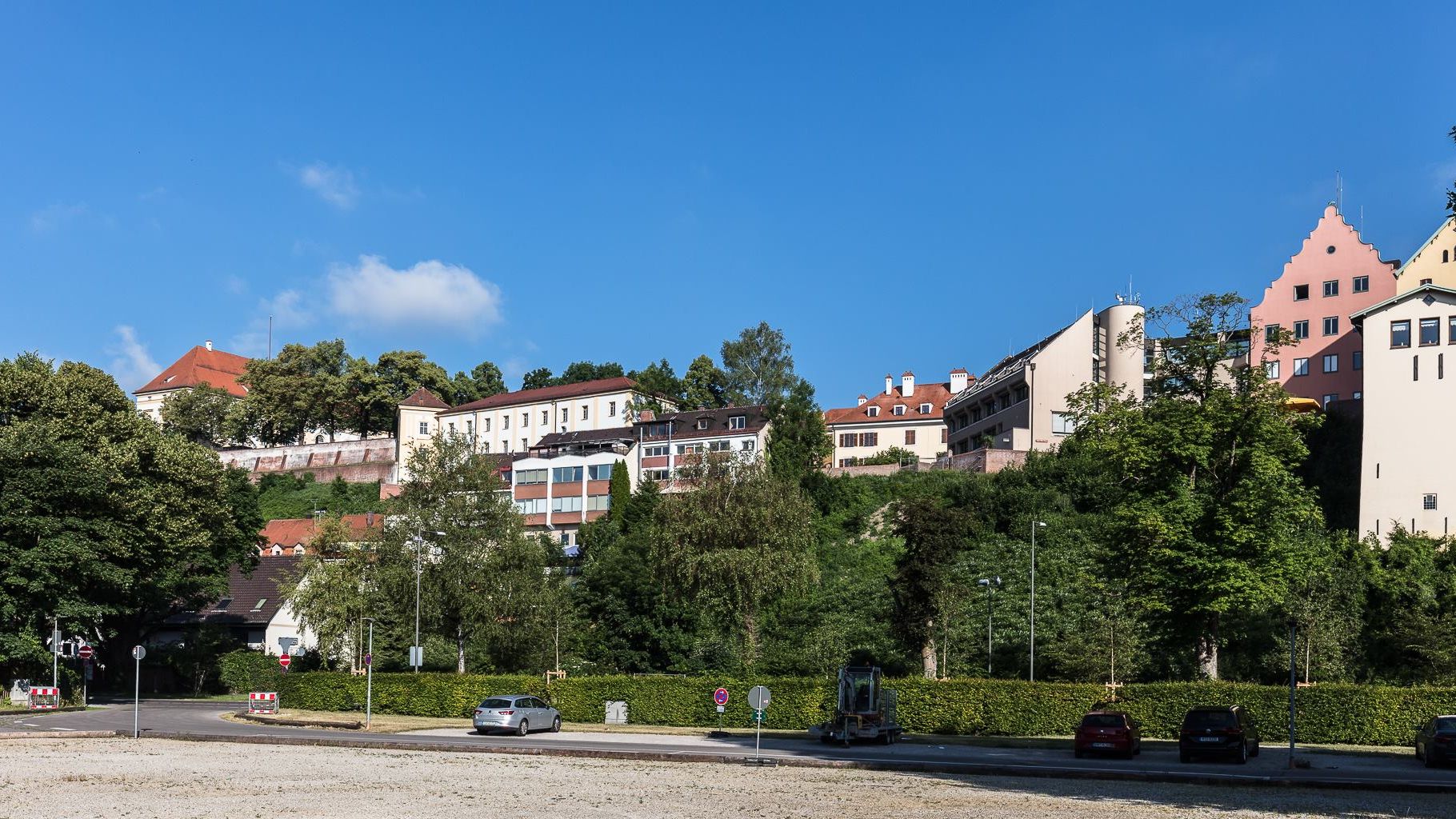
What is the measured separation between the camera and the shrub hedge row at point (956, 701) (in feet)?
130

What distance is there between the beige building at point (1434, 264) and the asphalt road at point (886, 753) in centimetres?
5042

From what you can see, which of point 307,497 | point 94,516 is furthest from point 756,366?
point 94,516

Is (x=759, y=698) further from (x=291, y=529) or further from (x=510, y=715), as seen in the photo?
(x=291, y=529)

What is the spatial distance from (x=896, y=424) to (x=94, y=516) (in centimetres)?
7480

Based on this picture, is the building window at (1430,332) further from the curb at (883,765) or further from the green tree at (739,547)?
the curb at (883,765)

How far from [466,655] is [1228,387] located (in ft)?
123

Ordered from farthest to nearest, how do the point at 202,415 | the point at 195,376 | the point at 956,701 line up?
the point at 195,376, the point at 202,415, the point at 956,701

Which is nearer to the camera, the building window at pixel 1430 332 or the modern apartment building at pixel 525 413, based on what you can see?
the building window at pixel 1430 332

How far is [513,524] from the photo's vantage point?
62156mm

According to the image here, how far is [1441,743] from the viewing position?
31.2 meters

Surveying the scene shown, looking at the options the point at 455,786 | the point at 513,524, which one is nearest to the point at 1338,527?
the point at 513,524

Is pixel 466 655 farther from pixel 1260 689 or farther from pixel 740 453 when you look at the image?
pixel 1260 689

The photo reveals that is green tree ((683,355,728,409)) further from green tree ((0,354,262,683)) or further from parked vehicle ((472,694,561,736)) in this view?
parked vehicle ((472,694,561,736))

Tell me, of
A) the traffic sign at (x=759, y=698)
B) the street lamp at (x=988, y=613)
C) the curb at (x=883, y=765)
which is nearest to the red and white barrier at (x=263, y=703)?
the curb at (x=883, y=765)
